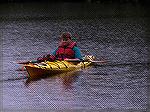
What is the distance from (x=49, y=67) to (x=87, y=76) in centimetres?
126

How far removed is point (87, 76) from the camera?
15805 millimetres

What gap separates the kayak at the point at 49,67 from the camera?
49.0 feet

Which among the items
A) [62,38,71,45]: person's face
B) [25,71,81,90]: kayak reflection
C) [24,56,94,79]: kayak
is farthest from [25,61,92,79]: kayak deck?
[62,38,71,45]: person's face

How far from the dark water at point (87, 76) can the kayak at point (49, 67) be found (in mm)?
206

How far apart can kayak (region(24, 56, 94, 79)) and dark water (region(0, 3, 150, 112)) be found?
0.21 meters

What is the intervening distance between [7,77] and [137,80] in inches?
139

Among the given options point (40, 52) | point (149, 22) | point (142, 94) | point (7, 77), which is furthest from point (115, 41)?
point (142, 94)

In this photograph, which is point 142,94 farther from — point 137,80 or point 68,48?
point 68,48

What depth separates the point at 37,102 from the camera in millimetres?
11133

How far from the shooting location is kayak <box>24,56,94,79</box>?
14945 mm

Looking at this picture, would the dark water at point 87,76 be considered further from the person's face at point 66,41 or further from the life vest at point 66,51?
the person's face at point 66,41

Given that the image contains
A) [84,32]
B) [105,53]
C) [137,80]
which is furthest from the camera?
[84,32]

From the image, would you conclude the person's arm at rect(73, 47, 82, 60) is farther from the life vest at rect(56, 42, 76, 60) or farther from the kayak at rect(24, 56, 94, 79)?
the kayak at rect(24, 56, 94, 79)

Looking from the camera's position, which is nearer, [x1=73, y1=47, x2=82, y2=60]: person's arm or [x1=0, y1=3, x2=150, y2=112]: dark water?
[x1=0, y1=3, x2=150, y2=112]: dark water
